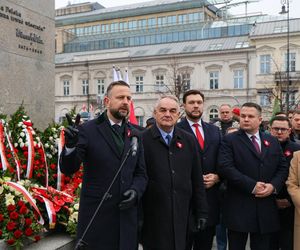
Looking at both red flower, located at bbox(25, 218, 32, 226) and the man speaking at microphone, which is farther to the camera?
red flower, located at bbox(25, 218, 32, 226)

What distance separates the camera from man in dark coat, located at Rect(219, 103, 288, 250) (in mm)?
4391

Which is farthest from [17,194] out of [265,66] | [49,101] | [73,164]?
[265,66]

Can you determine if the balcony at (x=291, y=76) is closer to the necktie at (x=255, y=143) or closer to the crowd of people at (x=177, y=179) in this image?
the crowd of people at (x=177, y=179)

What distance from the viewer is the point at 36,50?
21.6ft

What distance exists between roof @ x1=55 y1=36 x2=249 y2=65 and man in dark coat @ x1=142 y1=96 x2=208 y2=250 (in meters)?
39.0

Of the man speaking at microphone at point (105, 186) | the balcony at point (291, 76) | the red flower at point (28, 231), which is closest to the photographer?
the man speaking at microphone at point (105, 186)

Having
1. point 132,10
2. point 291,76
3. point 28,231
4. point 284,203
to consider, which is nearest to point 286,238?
point 284,203

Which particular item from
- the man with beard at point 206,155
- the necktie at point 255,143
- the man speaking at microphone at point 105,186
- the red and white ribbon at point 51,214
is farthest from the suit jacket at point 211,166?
the red and white ribbon at point 51,214

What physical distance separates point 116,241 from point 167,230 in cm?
56

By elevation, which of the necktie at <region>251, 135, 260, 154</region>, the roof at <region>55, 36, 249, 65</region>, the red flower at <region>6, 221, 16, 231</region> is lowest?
the red flower at <region>6, 221, 16, 231</region>

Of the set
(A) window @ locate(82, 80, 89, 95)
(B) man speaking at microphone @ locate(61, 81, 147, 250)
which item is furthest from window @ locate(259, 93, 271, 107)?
(B) man speaking at microphone @ locate(61, 81, 147, 250)

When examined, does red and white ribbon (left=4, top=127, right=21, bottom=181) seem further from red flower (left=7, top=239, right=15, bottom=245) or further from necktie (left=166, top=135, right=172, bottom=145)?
necktie (left=166, top=135, right=172, bottom=145)

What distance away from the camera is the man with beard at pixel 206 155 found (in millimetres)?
4680

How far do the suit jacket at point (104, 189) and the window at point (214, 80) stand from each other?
132ft
